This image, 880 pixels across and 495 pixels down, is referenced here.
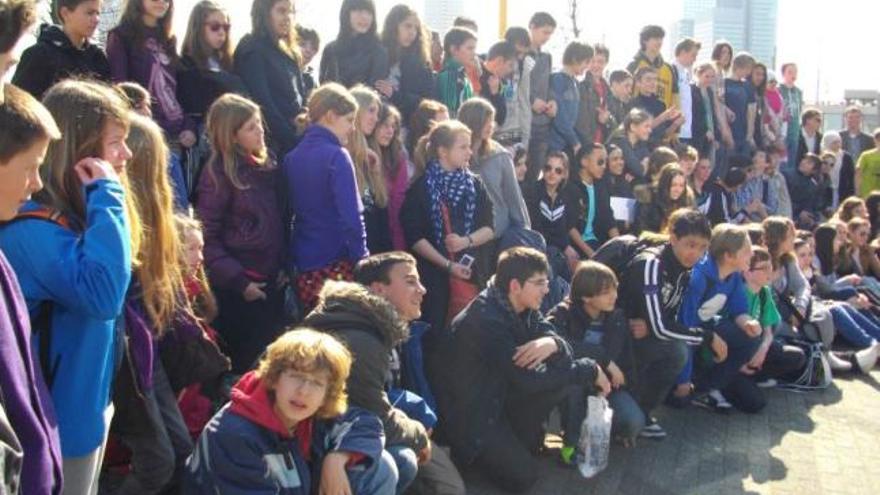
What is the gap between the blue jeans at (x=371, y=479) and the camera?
400 cm

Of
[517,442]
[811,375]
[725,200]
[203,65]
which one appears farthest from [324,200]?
[725,200]

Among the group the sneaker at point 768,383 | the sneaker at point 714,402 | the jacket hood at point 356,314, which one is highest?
the jacket hood at point 356,314

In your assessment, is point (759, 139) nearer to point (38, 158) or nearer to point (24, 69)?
point (24, 69)

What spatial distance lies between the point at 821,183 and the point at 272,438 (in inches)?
440

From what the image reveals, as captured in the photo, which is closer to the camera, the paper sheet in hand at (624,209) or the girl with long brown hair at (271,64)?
the girl with long brown hair at (271,64)

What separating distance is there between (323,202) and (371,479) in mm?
1791

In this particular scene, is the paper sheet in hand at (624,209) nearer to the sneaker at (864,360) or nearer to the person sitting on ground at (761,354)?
the person sitting on ground at (761,354)

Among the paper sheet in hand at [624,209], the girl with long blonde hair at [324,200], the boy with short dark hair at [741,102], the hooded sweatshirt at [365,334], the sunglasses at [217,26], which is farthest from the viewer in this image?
the boy with short dark hair at [741,102]

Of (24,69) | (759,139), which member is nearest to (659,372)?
(24,69)

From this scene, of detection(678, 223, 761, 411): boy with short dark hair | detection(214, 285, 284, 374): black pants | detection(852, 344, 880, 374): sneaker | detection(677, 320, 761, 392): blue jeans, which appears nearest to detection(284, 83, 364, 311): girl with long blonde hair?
detection(214, 285, 284, 374): black pants

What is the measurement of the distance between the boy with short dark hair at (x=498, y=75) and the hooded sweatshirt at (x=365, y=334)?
4.33 metres

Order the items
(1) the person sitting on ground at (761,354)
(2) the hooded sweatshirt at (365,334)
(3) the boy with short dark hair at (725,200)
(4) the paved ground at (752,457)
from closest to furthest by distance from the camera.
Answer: (2) the hooded sweatshirt at (365,334) < (4) the paved ground at (752,457) < (1) the person sitting on ground at (761,354) < (3) the boy with short dark hair at (725,200)

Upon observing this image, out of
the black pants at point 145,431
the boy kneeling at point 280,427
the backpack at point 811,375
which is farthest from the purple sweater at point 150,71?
the backpack at point 811,375

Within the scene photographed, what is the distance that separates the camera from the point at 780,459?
5.91 metres
